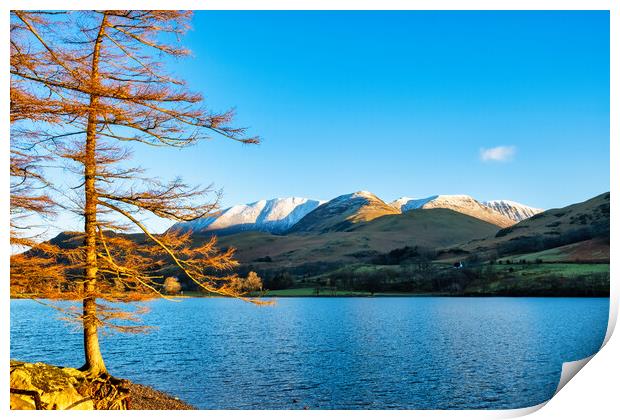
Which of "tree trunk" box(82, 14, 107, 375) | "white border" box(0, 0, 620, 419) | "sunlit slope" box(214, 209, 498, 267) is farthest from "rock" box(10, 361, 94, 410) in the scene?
"sunlit slope" box(214, 209, 498, 267)

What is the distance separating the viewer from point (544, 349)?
31453 millimetres

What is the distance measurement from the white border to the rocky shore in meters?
0.52

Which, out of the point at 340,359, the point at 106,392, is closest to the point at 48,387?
the point at 106,392

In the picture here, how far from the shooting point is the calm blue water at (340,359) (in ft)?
66.1

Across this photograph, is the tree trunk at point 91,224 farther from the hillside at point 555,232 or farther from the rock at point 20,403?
the hillside at point 555,232

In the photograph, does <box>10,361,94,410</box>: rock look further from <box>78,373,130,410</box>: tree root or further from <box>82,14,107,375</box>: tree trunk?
<box>82,14,107,375</box>: tree trunk

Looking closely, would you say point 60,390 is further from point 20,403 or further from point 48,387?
point 20,403

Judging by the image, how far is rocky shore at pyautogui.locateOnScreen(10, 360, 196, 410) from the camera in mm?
10070

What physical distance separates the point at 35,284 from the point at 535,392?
59.4ft
